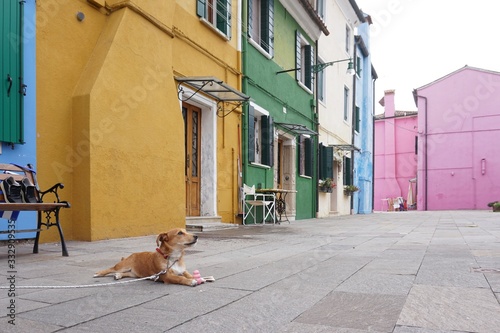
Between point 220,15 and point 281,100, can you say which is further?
point 281,100

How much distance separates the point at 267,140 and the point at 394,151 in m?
25.1

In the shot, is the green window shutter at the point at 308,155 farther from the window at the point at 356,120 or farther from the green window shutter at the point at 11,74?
the green window shutter at the point at 11,74

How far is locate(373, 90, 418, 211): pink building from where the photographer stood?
3306 centimetres

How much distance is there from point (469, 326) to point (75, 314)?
6.49 feet

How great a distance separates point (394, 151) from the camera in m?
33.5

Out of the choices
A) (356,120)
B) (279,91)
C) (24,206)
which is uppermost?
(356,120)

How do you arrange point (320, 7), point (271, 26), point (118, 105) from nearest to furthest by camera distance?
1. point (118, 105)
2. point (271, 26)
3. point (320, 7)

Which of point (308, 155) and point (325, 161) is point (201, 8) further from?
point (325, 161)

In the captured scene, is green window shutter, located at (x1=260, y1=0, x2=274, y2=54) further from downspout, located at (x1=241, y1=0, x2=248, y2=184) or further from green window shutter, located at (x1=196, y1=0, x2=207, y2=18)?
green window shutter, located at (x1=196, y1=0, x2=207, y2=18)

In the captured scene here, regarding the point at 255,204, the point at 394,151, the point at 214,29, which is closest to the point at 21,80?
the point at 214,29

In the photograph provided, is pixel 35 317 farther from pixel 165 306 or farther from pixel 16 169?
pixel 16 169

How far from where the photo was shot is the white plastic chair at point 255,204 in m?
9.56

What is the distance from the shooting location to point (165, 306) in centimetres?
250

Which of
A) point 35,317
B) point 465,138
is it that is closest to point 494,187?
point 465,138
